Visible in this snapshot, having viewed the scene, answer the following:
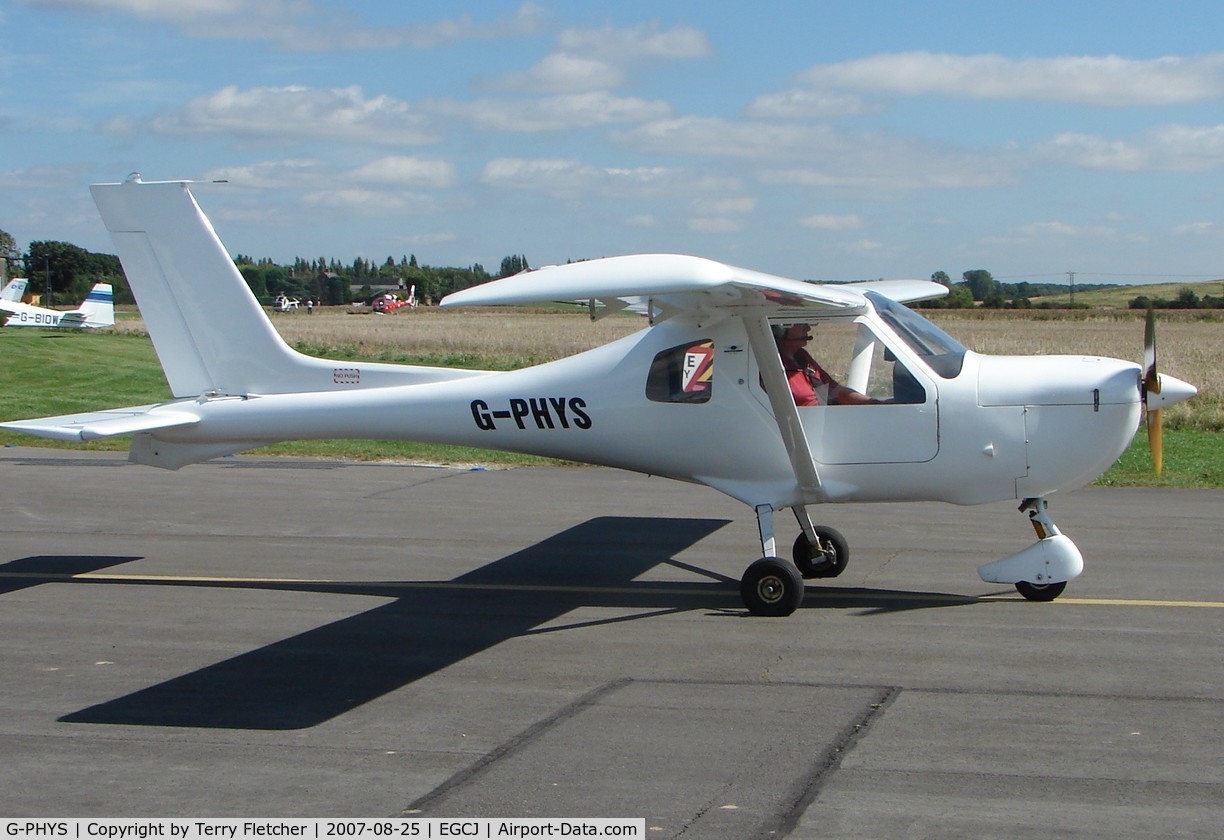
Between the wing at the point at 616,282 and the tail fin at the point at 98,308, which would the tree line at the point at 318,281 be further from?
the wing at the point at 616,282

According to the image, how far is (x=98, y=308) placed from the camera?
61.9 m

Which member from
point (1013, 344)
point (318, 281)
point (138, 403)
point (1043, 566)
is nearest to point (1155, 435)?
point (1043, 566)

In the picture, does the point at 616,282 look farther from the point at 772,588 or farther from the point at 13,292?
the point at 13,292

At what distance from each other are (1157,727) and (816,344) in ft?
12.0

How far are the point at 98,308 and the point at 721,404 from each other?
59.5 m

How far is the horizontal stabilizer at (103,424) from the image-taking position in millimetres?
8539

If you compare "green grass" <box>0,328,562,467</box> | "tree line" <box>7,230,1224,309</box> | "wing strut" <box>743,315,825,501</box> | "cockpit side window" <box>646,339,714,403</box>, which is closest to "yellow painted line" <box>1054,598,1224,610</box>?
"wing strut" <box>743,315,825,501</box>

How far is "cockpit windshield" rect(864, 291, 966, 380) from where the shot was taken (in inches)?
340

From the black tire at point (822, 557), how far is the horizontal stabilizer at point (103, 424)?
4806 millimetres

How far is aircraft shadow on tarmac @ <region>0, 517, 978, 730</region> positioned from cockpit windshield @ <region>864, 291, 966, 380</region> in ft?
5.53

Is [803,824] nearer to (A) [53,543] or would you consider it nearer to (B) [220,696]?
(B) [220,696]

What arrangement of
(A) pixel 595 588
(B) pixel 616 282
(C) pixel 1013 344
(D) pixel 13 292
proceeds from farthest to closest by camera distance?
1. (D) pixel 13 292
2. (C) pixel 1013 344
3. (A) pixel 595 588
4. (B) pixel 616 282

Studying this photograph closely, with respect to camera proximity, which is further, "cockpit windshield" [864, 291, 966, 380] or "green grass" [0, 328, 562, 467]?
"green grass" [0, 328, 562, 467]

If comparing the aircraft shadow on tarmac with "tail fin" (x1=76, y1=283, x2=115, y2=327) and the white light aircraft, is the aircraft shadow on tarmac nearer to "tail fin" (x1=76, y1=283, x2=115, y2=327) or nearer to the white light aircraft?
the white light aircraft
